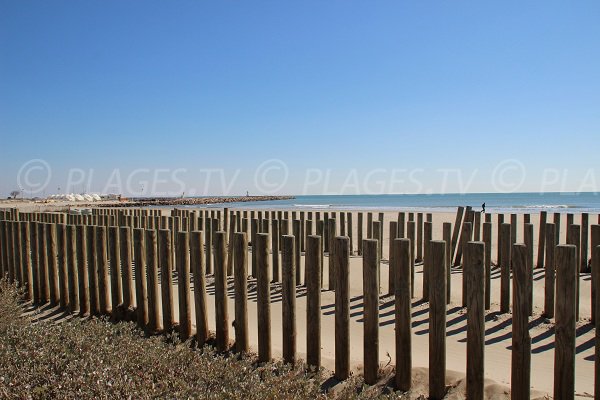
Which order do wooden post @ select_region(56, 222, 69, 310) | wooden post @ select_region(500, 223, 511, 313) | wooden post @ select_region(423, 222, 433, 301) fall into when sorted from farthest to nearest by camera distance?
wooden post @ select_region(56, 222, 69, 310) < wooden post @ select_region(500, 223, 511, 313) < wooden post @ select_region(423, 222, 433, 301)

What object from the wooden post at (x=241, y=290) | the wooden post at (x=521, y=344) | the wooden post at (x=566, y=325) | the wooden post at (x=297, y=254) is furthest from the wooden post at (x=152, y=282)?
the wooden post at (x=566, y=325)

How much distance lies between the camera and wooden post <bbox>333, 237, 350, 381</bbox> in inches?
133

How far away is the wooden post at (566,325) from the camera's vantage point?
2.78m

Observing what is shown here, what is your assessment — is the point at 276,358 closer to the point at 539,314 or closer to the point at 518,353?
the point at 518,353

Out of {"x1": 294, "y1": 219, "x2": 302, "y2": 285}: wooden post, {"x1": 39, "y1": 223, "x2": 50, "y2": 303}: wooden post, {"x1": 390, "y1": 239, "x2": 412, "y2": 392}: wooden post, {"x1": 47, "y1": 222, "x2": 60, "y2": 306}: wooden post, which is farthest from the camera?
{"x1": 294, "y1": 219, "x2": 302, "y2": 285}: wooden post

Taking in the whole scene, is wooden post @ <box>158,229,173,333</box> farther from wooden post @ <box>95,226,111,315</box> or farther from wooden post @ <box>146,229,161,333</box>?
wooden post @ <box>95,226,111,315</box>

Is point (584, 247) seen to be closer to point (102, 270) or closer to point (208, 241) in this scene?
point (208, 241)

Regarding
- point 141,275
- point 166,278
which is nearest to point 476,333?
point 166,278

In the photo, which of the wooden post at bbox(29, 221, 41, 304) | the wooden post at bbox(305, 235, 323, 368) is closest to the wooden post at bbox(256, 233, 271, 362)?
the wooden post at bbox(305, 235, 323, 368)

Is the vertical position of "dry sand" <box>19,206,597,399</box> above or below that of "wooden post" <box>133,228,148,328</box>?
below

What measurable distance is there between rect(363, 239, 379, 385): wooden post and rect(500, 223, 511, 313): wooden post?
271 centimetres

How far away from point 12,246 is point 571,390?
22.9 ft

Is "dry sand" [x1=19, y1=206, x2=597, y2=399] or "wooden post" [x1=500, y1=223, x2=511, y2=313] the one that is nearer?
"dry sand" [x1=19, y1=206, x2=597, y2=399]

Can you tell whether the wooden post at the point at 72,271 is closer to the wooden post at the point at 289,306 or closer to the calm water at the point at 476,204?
the wooden post at the point at 289,306
